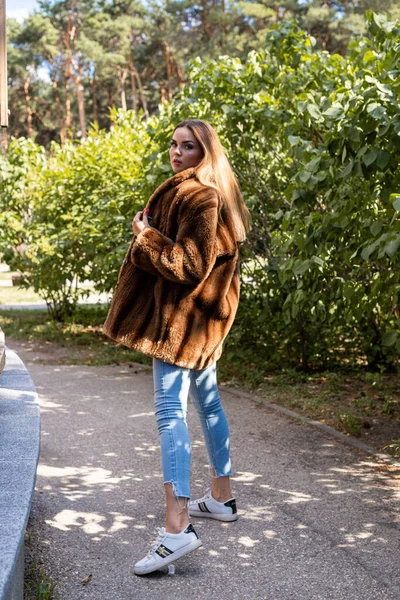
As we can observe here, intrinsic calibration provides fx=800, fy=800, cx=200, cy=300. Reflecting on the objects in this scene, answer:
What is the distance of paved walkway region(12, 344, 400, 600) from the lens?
309 cm

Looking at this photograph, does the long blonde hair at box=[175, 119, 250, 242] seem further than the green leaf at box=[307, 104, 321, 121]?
No

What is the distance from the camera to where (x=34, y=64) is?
40062 mm

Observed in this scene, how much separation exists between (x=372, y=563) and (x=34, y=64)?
39994mm

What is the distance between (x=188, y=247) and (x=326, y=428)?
2733 millimetres

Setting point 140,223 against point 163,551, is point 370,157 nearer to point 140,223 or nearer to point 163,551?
point 140,223

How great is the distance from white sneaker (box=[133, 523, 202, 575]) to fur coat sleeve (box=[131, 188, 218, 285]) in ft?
3.32

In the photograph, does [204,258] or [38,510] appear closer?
[204,258]

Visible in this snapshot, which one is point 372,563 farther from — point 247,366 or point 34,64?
point 34,64

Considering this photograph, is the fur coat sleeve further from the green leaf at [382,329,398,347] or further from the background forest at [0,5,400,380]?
the green leaf at [382,329,398,347]

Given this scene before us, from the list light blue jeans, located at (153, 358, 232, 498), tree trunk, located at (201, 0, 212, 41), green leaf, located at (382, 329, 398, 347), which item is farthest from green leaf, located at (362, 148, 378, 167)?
tree trunk, located at (201, 0, 212, 41)

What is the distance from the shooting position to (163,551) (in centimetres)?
316

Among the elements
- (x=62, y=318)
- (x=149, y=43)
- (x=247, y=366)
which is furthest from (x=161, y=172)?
(x=149, y=43)

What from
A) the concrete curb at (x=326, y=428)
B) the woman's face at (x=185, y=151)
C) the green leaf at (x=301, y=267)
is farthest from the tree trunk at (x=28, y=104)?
the woman's face at (x=185, y=151)

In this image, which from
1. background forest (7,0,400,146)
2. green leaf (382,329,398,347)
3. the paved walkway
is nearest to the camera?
the paved walkway
